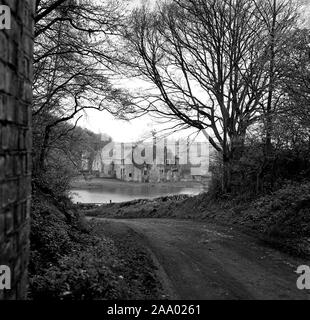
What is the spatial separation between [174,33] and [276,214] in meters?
10.0

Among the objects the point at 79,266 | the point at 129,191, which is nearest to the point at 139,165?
the point at 129,191

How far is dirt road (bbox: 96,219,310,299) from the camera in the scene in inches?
212

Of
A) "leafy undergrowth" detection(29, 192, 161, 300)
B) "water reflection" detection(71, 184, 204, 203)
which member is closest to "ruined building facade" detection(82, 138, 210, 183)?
"water reflection" detection(71, 184, 204, 203)

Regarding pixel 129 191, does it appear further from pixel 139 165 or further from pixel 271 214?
pixel 271 214

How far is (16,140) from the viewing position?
2898 mm

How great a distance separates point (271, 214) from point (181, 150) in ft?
29.4

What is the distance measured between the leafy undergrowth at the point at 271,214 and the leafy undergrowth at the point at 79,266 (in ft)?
13.4

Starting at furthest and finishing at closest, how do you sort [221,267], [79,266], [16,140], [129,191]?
1. [129,191]
2. [221,267]
3. [79,266]
4. [16,140]

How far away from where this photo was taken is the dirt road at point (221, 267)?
17.6 feet

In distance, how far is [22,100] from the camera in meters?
3.05

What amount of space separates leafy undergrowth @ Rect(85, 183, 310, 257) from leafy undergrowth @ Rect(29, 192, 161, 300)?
161 inches

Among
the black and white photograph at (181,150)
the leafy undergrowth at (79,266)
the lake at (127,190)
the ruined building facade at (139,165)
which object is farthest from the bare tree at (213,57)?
the lake at (127,190)
